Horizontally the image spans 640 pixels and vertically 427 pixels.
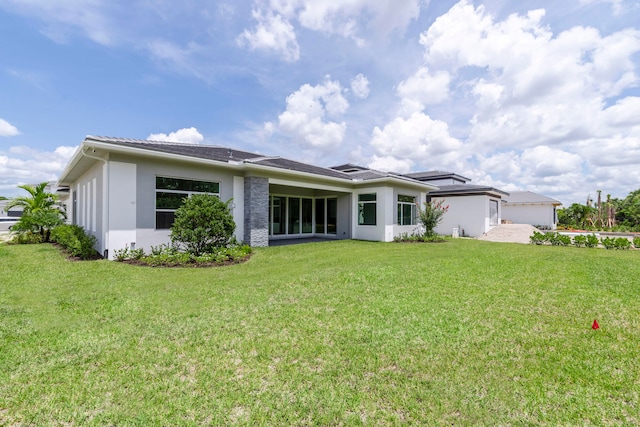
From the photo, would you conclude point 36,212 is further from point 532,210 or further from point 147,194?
point 532,210

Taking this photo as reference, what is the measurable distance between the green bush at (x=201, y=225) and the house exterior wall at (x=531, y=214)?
30.2 metres

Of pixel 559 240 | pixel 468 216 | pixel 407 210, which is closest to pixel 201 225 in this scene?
pixel 407 210

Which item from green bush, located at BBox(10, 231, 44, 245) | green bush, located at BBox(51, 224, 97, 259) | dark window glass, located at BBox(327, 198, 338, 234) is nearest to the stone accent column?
green bush, located at BBox(51, 224, 97, 259)

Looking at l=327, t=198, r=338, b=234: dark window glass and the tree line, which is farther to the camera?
the tree line

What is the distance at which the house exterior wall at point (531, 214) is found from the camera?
93.4 feet

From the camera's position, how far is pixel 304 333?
3994 millimetres

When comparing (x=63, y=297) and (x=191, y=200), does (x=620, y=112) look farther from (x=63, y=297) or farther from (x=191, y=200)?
(x=63, y=297)

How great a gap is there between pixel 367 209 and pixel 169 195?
34.8 feet

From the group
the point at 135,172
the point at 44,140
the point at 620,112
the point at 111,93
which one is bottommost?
the point at 135,172

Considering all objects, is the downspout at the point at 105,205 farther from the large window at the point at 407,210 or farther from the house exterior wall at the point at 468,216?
the house exterior wall at the point at 468,216

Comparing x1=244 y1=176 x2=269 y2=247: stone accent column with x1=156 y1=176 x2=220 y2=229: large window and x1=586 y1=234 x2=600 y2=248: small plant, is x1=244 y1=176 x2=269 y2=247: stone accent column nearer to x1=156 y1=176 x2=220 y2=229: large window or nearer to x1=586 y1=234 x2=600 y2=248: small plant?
x1=156 y1=176 x2=220 y2=229: large window

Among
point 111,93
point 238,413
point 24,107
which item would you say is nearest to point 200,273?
point 238,413

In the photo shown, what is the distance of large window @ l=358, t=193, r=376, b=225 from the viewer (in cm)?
1694

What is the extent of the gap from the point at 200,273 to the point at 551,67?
14.7 metres
